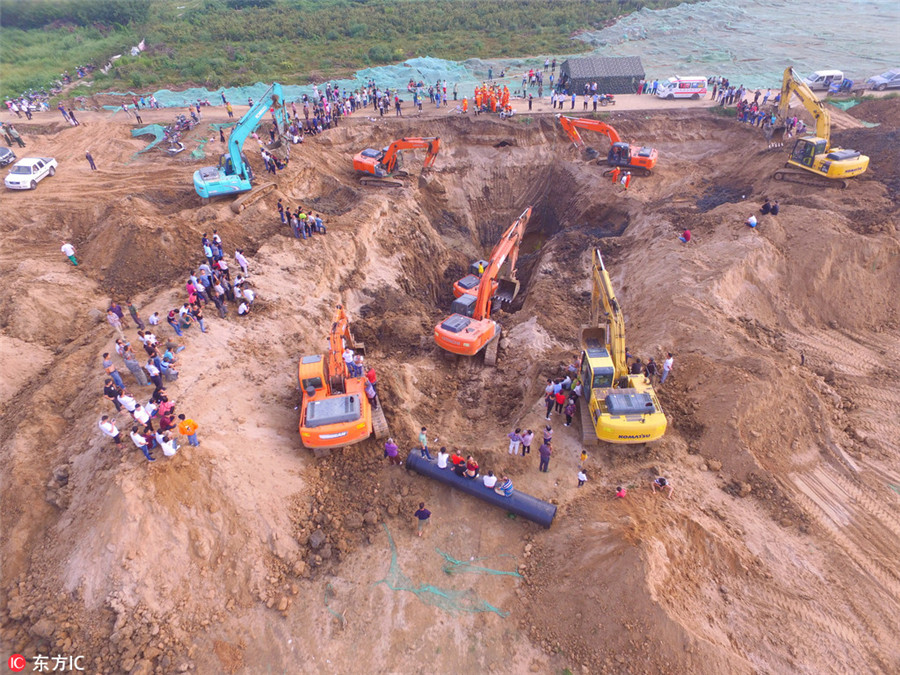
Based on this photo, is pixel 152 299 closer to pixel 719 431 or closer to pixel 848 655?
pixel 719 431

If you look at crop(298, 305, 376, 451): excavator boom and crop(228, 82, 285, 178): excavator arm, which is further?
crop(228, 82, 285, 178): excavator arm

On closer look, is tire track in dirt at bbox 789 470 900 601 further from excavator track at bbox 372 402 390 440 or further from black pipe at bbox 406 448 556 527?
excavator track at bbox 372 402 390 440

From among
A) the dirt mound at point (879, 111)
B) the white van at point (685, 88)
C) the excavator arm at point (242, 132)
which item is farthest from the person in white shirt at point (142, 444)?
the dirt mound at point (879, 111)

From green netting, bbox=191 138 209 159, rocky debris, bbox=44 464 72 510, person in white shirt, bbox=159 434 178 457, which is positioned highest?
green netting, bbox=191 138 209 159

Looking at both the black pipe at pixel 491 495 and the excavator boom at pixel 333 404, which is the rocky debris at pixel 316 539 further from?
the black pipe at pixel 491 495

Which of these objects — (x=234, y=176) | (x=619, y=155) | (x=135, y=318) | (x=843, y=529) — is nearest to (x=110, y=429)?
(x=135, y=318)

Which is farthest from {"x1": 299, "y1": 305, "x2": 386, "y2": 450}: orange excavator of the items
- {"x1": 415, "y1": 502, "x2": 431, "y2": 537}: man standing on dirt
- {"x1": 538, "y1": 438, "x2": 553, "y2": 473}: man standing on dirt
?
A: {"x1": 538, "y1": 438, "x2": 553, "y2": 473}: man standing on dirt
